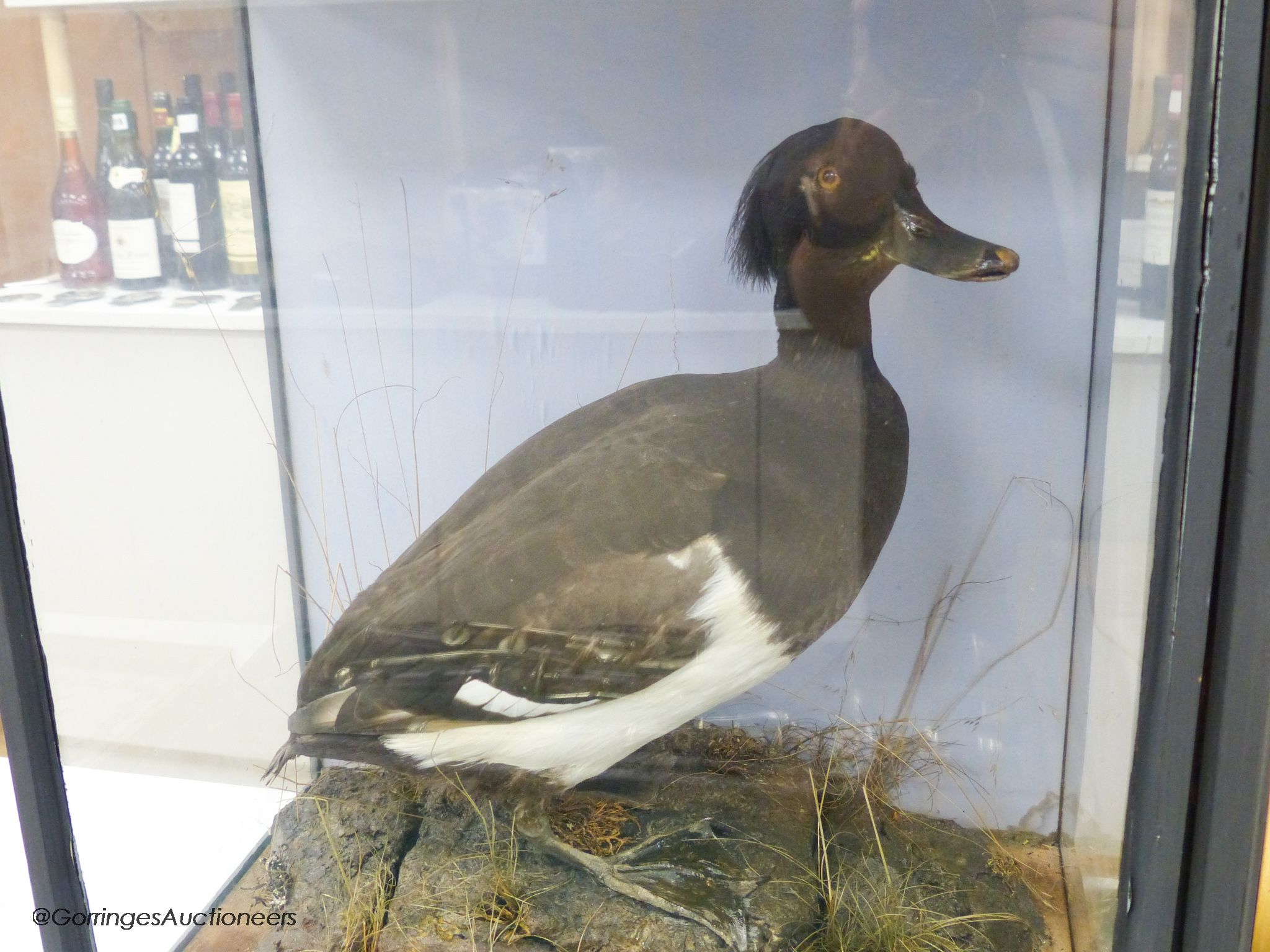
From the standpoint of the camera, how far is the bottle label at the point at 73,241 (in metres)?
1.04

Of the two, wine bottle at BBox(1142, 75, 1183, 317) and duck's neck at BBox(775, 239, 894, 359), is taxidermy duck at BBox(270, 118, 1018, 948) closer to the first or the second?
duck's neck at BBox(775, 239, 894, 359)

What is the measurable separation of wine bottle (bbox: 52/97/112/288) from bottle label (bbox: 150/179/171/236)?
2.1 inches

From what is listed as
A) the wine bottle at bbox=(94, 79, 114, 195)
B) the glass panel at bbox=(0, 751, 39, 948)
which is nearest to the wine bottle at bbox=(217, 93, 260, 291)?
the wine bottle at bbox=(94, 79, 114, 195)

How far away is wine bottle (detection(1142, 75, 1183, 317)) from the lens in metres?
0.78

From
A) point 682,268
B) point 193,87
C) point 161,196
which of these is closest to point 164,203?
point 161,196

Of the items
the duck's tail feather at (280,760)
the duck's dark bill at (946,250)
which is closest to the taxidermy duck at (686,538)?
the duck's dark bill at (946,250)

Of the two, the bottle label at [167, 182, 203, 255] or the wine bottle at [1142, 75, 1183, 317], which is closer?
the wine bottle at [1142, 75, 1183, 317]

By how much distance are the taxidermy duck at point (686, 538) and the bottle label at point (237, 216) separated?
15.6 inches

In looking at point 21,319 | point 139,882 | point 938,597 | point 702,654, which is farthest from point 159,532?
point 938,597

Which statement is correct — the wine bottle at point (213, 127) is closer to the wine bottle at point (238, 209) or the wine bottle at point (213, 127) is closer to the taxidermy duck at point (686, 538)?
the wine bottle at point (238, 209)

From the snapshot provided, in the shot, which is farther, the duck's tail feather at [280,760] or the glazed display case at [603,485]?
the duck's tail feather at [280,760]

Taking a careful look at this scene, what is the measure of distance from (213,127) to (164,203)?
0.10m

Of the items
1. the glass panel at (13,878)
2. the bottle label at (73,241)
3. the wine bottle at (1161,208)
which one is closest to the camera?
the wine bottle at (1161,208)

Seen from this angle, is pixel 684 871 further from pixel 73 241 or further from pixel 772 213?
pixel 73 241
